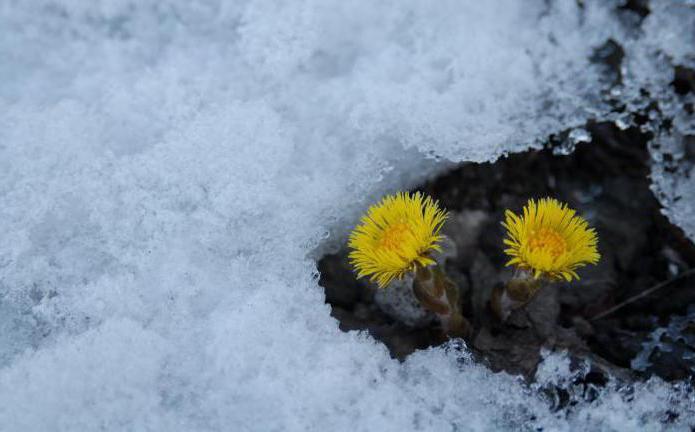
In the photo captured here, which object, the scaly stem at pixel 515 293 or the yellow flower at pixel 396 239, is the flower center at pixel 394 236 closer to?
the yellow flower at pixel 396 239

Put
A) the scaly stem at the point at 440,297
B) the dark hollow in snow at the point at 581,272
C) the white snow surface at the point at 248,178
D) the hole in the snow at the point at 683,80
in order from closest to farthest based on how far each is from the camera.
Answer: the white snow surface at the point at 248,178, the scaly stem at the point at 440,297, the dark hollow in snow at the point at 581,272, the hole in the snow at the point at 683,80

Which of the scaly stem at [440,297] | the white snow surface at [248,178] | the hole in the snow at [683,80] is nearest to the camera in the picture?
the white snow surface at [248,178]

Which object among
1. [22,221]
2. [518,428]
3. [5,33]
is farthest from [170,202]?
[518,428]

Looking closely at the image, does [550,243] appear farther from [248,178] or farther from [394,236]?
[248,178]

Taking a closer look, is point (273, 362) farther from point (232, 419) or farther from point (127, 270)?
point (127, 270)

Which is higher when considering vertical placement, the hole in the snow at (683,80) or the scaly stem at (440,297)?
the hole in the snow at (683,80)

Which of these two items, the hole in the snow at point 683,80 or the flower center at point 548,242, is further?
the hole in the snow at point 683,80

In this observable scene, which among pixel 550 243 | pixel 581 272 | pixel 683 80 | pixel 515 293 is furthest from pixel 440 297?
pixel 683 80

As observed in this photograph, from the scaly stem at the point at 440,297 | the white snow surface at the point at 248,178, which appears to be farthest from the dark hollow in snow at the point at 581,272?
the white snow surface at the point at 248,178
